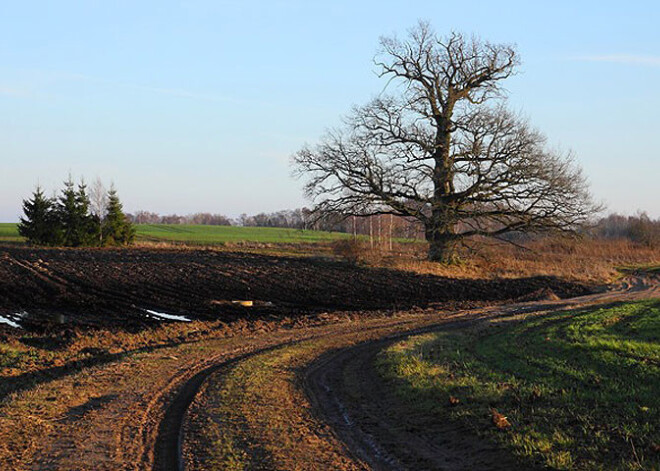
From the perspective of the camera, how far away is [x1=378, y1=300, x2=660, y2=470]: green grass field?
280 inches

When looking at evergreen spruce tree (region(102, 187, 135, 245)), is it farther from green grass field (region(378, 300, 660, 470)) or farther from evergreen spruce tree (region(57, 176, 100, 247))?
green grass field (region(378, 300, 660, 470))

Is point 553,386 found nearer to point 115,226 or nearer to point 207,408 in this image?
point 207,408

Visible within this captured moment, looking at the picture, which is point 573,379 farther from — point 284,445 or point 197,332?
point 197,332

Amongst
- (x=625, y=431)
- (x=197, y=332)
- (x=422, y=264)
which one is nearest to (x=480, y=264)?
(x=422, y=264)

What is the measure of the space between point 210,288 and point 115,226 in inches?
1391

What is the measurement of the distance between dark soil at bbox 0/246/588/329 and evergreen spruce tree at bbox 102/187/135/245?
16.5 meters

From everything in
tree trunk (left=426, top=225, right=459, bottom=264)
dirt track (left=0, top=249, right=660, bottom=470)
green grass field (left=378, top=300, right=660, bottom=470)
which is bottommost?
dirt track (left=0, top=249, right=660, bottom=470)

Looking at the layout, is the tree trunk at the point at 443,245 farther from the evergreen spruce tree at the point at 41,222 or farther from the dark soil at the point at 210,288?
the evergreen spruce tree at the point at 41,222

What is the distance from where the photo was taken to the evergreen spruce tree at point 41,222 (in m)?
59.8

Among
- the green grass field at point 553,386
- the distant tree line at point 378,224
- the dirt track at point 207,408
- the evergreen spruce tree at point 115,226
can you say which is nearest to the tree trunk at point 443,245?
the distant tree line at point 378,224

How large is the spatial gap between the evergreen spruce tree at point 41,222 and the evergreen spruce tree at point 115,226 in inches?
169

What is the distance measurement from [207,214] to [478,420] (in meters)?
167

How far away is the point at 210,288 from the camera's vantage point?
98.4 ft

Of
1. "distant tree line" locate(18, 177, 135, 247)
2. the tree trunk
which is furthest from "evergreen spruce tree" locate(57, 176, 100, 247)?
the tree trunk
